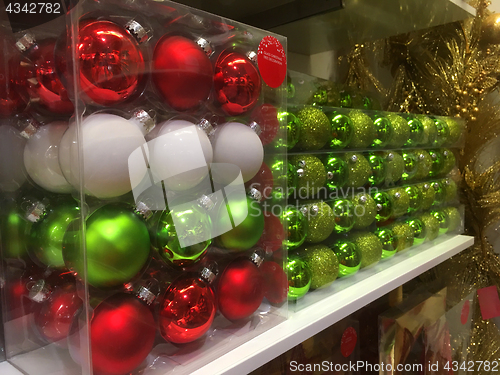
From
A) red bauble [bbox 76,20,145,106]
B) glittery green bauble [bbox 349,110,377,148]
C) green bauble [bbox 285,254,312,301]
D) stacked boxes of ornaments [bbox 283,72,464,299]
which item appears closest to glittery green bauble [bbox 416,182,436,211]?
stacked boxes of ornaments [bbox 283,72,464,299]

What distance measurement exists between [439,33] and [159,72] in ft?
4.51

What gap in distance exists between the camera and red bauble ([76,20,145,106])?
40 centimetres

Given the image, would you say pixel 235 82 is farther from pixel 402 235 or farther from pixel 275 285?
pixel 402 235

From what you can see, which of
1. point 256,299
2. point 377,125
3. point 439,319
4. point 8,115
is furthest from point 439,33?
point 8,115

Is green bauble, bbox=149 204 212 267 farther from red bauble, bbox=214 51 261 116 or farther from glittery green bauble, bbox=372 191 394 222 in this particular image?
glittery green bauble, bbox=372 191 394 222

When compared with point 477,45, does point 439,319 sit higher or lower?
lower

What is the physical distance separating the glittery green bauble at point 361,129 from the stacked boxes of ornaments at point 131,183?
0.97 ft

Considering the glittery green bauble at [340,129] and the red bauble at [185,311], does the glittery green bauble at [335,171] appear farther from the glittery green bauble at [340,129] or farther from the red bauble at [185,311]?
the red bauble at [185,311]

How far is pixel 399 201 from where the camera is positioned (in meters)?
0.99

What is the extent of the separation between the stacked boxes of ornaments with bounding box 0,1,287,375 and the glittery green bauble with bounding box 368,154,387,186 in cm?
40

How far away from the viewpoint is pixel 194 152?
48cm

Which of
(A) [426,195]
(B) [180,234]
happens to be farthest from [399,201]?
(B) [180,234]

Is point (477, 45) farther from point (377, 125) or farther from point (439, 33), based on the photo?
point (377, 125)

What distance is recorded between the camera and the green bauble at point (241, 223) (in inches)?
22.0
